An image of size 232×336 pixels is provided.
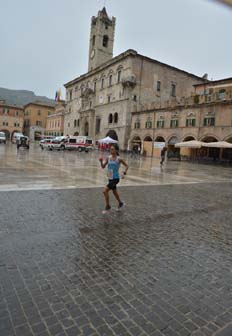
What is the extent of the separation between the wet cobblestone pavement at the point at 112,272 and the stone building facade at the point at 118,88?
3386cm

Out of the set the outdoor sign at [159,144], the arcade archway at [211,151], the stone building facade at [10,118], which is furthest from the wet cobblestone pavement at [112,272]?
the stone building facade at [10,118]

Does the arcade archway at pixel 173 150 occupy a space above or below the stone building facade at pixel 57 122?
below

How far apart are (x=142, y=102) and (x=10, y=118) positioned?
51.8 metres

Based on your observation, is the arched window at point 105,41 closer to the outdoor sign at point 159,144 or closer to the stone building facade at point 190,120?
the stone building facade at point 190,120

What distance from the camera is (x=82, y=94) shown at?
193ft

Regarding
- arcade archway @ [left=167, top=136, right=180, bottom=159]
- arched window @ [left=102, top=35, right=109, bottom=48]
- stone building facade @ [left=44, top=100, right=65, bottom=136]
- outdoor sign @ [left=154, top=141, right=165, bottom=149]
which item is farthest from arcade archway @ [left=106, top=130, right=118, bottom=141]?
stone building facade @ [left=44, top=100, right=65, bottom=136]

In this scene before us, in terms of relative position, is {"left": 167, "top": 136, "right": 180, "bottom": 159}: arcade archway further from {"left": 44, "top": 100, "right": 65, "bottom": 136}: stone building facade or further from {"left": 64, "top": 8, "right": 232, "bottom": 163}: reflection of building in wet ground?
{"left": 44, "top": 100, "right": 65, "bottom": 136}: stone building facade

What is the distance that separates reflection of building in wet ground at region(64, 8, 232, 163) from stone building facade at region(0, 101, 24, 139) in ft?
80.1

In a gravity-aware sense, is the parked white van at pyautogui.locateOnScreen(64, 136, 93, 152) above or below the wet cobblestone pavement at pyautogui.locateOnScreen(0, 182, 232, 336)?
above

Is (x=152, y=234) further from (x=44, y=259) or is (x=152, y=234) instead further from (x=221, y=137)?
(x=221, y=137)

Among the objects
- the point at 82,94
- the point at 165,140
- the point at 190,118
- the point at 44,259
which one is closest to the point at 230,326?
the point at 44,259

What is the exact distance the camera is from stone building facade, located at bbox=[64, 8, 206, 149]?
44.4m

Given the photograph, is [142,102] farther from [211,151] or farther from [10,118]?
[10,118]

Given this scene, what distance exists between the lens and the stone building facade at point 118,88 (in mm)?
44375
